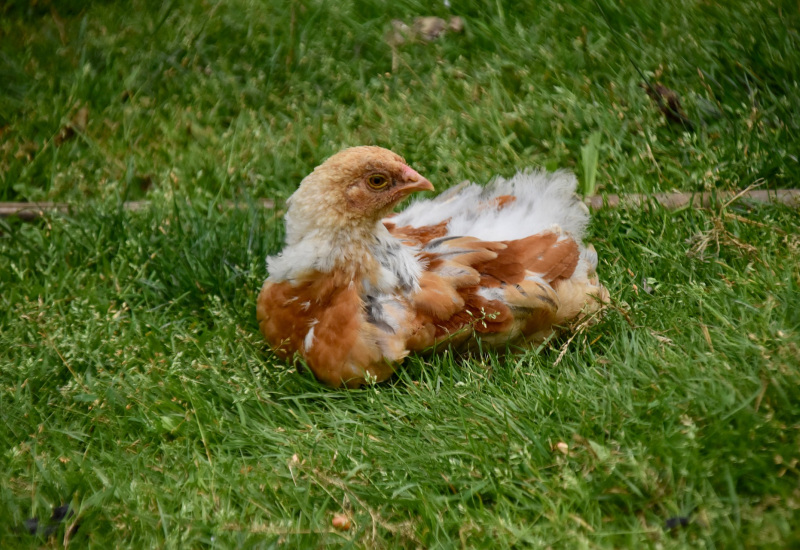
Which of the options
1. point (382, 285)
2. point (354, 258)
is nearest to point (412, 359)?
point (382, 285)

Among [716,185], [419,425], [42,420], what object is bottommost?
[42,420]

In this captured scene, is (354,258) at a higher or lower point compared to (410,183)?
lower

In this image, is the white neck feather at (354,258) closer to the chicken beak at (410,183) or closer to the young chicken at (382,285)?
the young chicken at (382,285)

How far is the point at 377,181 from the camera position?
10.9 ft

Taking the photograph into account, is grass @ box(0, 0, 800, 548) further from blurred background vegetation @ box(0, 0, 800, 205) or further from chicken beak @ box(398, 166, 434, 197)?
chicken beak @ box(398, 166, 434, 197)

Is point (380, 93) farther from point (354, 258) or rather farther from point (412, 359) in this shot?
point (412, 359)

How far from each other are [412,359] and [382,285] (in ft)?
1.11

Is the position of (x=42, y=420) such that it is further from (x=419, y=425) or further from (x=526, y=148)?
(x=526, y=148)

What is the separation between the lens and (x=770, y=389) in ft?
8.32

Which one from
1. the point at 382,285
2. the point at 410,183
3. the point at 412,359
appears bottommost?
the point at 412,359

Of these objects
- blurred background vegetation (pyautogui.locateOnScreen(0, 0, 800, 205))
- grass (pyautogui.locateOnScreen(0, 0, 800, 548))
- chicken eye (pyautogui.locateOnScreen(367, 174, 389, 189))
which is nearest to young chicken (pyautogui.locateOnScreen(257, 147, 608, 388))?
chicken eye (pyautogui.locateOnScreen(367, 174, 389, 189))

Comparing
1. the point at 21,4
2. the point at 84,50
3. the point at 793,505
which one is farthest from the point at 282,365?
the point at 21,4

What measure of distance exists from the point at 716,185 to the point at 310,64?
8.89ft

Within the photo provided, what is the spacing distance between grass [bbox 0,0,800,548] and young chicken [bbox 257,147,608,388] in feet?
0.49
